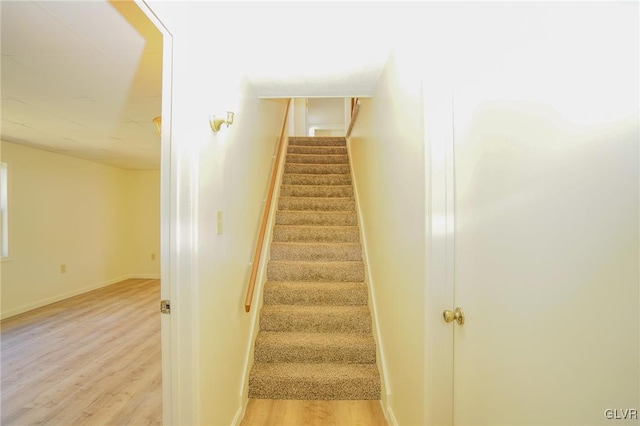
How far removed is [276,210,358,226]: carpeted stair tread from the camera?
3.17 metres

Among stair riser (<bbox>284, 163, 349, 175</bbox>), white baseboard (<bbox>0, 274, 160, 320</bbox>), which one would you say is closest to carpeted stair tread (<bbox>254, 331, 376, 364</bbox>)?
stair riser (<bbox>284, 163, 349, 175</bbox>)

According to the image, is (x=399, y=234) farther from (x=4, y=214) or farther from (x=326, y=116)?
(x=326, y=116)

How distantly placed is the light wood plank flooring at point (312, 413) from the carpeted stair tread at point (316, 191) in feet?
7.43

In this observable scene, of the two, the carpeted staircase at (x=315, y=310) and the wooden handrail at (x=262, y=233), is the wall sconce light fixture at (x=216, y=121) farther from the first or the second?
the carpeted staircase at (x=315, y=310)

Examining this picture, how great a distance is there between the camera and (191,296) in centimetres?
112

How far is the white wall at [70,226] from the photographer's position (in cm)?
360

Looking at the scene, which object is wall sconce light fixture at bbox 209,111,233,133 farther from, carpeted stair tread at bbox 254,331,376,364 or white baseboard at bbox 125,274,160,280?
white baseboard at bbox 125,274,160,280

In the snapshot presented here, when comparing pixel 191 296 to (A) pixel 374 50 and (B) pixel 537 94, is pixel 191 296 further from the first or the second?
(A) pixel 374 50

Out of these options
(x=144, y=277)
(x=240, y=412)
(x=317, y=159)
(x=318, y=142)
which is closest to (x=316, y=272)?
(x=240, y=412)

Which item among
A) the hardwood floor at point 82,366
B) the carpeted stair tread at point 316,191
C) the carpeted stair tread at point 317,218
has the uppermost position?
the carpeted stair tread at point 316,191

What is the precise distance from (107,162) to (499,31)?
5913mm

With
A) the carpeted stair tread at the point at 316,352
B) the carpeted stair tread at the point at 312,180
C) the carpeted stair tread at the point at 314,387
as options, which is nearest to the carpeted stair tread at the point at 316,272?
the carpeted stair tread at the point at 316,352

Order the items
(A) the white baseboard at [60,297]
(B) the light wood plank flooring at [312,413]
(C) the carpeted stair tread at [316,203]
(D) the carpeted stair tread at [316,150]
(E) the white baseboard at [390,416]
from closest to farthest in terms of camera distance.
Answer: (E) the white baseboard at [390,416], (B) the light wood plank flooring at [312,413], (C) the carpeted stair tread at [316,203], (A) the white baseboard at [60,297], (D) the carpeted stair tread at [316,150]

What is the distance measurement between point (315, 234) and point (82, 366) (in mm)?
2405
